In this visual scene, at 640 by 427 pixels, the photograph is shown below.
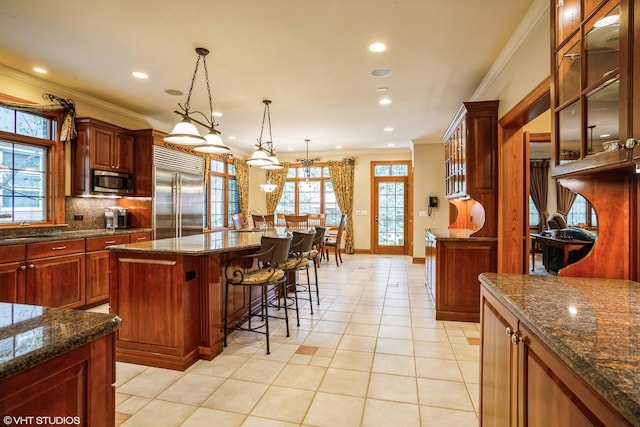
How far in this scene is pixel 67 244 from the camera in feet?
12.3

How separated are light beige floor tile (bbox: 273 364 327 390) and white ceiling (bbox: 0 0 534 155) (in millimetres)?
2815

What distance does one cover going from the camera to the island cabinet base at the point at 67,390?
2.50 ft

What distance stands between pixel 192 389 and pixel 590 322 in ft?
7.54

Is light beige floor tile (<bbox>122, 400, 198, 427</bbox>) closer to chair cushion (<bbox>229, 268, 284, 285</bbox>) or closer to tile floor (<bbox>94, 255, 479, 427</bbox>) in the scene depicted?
tile floor (<bbox>94, 255, 479, 427</bbox>)

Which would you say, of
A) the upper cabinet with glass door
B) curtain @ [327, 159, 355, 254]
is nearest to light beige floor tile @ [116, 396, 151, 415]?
the upper cabinet with glass door

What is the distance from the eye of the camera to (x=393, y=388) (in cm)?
228

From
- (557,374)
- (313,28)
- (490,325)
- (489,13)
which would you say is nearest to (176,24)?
(313,28)

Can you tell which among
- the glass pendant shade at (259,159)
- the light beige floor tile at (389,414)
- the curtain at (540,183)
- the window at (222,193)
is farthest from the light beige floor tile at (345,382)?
the curtain at (540,183)

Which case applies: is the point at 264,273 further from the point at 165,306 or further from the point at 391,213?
the point at 391,213

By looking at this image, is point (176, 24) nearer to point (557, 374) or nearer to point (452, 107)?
point (557, 374)

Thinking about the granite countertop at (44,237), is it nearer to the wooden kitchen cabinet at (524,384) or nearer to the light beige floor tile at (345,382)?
the light beige floor tile at (345,382)

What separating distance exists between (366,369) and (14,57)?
4599 millimetres

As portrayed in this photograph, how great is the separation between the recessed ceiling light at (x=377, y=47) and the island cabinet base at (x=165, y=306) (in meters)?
2.44

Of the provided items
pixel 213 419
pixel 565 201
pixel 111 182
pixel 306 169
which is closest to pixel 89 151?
pixel 111 182
